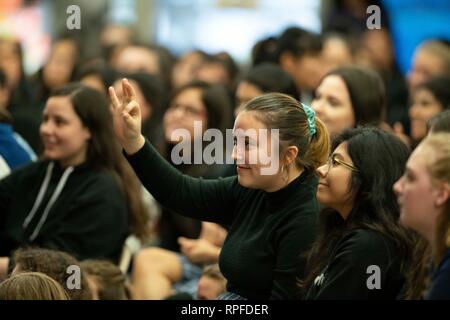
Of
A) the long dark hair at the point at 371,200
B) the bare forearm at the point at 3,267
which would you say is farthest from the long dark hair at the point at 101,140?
the long dark hair at the point at 371,200

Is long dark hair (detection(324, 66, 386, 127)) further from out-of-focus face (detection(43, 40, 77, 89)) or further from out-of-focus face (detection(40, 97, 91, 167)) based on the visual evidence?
out-of-focus face (detection(43, 40, 77, 89))

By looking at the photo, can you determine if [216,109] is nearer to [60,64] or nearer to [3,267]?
[3,267]

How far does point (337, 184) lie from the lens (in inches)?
107

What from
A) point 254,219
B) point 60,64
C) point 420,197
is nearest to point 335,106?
point 254,219

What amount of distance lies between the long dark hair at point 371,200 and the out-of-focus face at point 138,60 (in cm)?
379

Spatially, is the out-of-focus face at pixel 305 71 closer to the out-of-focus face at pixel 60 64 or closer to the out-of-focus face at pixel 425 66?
the out-of-focus face at pixel 425 66

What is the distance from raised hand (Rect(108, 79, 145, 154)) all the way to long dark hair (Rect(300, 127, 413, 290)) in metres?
0.61

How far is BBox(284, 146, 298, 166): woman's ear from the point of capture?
2.82 m

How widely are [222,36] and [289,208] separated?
702 centimetres

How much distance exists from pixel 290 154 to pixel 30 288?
87cm

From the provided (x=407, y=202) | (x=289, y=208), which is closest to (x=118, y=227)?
(x=289, y=208)

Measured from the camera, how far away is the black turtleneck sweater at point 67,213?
12.2 ft

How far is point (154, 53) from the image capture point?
22.7 feet

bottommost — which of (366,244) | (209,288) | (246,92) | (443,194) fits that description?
(209,288)
